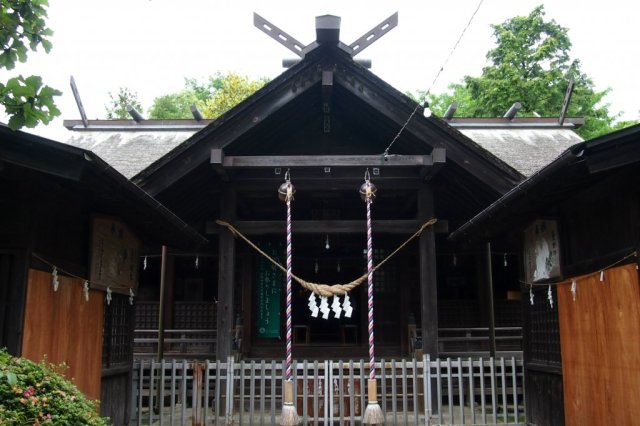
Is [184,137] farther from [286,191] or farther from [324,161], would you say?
[324,161]

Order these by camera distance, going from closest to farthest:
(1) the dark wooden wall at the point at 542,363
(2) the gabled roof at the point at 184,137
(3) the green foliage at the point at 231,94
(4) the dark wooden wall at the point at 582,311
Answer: (4) the dark wooden wall at the point at 582,311 → (1) the dark wooden wall at the point at 542,363 → (2) the gabled roof at the point at 184,137 → (3) the green foliage at the point at 231,94

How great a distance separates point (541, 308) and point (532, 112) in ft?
71.0

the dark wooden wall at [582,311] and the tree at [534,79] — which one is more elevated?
the tree at [534,79]

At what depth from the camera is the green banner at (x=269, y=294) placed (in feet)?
46.3

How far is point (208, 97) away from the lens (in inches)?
1757

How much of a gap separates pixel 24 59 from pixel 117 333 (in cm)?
654

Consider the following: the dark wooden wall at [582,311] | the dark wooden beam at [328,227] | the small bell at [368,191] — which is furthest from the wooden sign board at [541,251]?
the small bell at [368,191]

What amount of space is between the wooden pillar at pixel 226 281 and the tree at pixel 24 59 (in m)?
6.66

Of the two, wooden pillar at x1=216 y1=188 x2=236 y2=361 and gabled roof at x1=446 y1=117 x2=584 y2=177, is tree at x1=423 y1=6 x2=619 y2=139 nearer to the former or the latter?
gabled roof at x1=446 y1=117 x2=584 y2=177

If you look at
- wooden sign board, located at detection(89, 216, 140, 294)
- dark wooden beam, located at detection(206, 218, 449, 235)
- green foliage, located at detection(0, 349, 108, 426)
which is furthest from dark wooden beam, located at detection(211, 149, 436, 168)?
green foliage, located at detection(0, 349, 108, 426)

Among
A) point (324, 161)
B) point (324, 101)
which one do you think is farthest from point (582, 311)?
point (324, 101)

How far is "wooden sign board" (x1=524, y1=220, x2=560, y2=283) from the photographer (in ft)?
27.6

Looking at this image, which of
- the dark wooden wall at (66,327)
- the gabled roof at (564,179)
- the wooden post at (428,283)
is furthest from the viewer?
the wooden post at (428,283)

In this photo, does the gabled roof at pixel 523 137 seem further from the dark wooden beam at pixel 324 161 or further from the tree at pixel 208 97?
the tree at pixel 208 97
